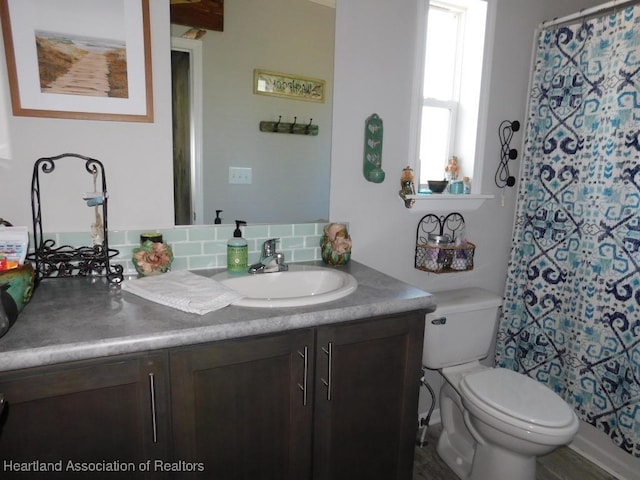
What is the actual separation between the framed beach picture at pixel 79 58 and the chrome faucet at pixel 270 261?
616 mm

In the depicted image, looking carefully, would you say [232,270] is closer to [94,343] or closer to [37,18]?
[94,343]

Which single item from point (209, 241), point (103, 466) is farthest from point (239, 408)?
point (209, 241)

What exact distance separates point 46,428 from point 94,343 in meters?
0.23

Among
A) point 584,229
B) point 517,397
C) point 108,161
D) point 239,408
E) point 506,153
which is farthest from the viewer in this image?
point 506,153

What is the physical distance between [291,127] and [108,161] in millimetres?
689

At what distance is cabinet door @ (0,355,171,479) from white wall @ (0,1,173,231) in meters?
0.63

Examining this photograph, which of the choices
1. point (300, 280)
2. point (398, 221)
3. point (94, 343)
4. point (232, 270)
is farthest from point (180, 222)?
point (398, 221)

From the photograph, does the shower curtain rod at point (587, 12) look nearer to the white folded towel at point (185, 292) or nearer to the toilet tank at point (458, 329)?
→ the toilet tank at point (458, 329)

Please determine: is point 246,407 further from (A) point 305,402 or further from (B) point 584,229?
(B) point 584,229

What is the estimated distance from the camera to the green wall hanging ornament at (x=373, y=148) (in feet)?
5.86

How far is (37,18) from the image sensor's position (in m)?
1.27

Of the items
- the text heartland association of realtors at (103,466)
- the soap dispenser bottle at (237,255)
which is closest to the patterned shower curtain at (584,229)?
the soap dispenser bottle at (237,255)

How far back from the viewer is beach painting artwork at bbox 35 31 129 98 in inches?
51.2

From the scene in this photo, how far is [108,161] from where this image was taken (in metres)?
1.42
